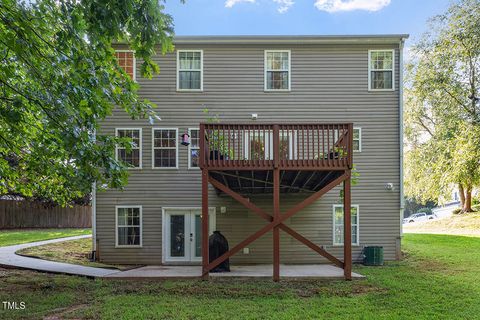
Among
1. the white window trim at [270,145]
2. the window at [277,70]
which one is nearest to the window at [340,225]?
the white window trim at [270,145]

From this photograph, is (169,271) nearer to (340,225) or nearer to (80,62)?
(340,225)

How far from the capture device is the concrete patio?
9297 millimetres

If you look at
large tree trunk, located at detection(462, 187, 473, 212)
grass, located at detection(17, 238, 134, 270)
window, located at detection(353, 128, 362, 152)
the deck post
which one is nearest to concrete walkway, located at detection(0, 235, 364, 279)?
grass, located at detection(17, 238, 134, 270)

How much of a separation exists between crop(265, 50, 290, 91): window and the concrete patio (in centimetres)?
566

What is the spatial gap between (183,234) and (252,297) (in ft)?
16.9

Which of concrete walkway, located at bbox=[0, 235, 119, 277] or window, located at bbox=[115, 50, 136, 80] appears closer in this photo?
concrete walkway, located at bbox=[0, 235, 119, 277]

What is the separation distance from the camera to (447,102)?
2219 centimetres

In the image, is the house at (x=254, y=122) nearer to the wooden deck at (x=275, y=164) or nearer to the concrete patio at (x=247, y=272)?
the concrete patio at (x=247, y=272)

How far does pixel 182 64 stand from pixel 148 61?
23.0 feet

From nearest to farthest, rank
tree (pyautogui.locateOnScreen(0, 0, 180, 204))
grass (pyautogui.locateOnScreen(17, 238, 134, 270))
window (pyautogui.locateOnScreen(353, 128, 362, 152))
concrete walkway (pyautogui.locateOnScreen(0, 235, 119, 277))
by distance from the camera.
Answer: tree (pyautogui.locateOnScreen(0, 0, 180, 204))
concrete walkway (pyautogui.locateOnScreen(0, 235, 119, 277))
grass (pyautogui.locateOnScreen(17, 238, 134, 270))
window (pyautogui.locateOnScreen(353, 128, 362, 152))

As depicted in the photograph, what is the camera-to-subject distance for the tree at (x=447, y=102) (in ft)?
63.8

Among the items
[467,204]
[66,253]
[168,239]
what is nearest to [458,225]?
[467,204]

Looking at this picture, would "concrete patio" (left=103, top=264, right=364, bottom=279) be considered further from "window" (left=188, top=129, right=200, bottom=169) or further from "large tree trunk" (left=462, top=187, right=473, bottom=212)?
"large tree trunk" (left=462, top=187, right=473, bottom=212)

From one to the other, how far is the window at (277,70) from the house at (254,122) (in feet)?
0.11
